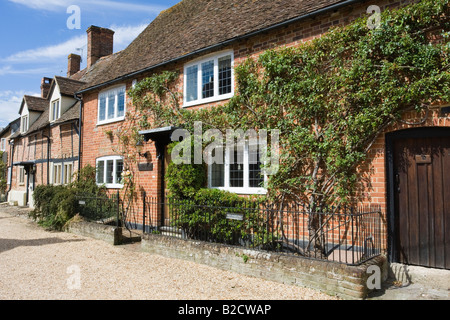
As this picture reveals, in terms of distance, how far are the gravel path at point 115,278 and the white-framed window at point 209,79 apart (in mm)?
4649

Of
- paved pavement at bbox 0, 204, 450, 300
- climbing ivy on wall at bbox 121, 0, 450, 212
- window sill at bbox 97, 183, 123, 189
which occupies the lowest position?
paved pavement at bbox 0, 204, 450, 300

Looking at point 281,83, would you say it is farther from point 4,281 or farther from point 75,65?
point 75,65

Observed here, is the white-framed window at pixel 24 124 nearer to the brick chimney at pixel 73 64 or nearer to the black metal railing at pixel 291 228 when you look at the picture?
the brick chimney at pixel 73 64

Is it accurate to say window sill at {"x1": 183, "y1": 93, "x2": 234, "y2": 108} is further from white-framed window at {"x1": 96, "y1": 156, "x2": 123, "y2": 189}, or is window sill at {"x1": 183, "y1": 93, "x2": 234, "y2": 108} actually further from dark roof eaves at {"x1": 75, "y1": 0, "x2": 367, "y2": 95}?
white-framed window at {"x1": 96, "y1": 156, "x2": 123, "y2": 189}

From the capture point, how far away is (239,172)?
8.48 meters

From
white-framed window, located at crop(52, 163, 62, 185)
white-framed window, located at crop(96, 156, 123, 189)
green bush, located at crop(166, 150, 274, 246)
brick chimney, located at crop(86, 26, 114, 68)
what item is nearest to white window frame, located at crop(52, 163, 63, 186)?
white-framed window, located at crop(52, 163, 62, 185)

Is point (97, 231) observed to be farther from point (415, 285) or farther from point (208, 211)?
point (415, 285)

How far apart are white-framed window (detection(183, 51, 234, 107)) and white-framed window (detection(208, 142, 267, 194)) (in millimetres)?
1617

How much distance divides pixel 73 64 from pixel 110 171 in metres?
15.9

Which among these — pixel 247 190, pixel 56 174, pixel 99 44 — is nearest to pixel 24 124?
pixel 56 174

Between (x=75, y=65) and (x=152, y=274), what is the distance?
22990 millimetres

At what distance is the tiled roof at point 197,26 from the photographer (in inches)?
319

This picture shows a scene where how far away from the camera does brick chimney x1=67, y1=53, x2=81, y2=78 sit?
24250mm
